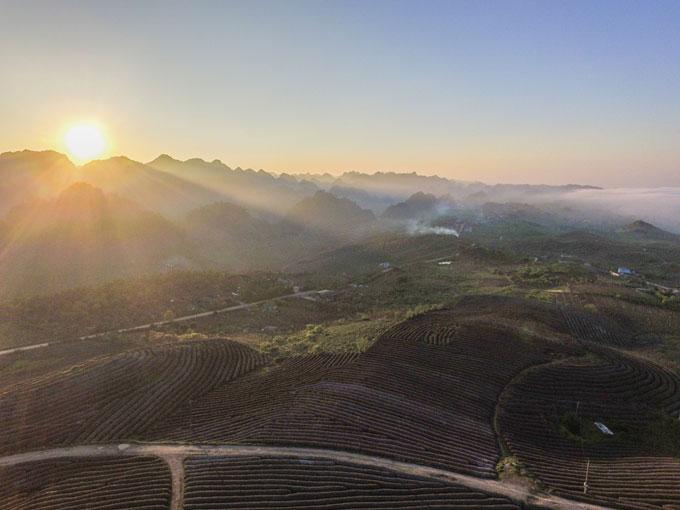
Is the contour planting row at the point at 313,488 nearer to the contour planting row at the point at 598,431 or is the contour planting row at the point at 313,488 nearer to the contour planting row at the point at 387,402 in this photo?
the contour planting row at the point at 387,402

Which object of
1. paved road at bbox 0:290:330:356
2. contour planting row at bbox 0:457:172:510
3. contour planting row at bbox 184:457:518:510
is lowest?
paved road at bbox 0:290:330:356

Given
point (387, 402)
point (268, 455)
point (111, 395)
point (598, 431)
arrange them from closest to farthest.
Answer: point (268, 455), point (598, 431), point (387, 402), point (111, 395)

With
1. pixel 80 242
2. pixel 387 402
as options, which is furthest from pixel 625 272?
pixel 80 242

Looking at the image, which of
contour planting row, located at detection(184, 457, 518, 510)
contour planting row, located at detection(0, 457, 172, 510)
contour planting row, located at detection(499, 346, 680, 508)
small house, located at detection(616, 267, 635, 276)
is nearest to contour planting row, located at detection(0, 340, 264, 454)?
contour planting row, located at detection(0, 457, 172, 510)

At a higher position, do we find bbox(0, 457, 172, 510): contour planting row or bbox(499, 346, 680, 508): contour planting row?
bbox(499, 346, 680, 508): contour planting row

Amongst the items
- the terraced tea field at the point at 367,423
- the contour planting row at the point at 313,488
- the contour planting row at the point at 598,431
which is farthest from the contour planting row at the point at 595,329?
the contour planting row at the point at 313,488

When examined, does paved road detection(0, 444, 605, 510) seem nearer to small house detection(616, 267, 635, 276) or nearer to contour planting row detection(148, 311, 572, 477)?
contour planting row detection(148, 311, 572, 477)

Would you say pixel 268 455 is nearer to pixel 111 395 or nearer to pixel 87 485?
pixel 87 485
